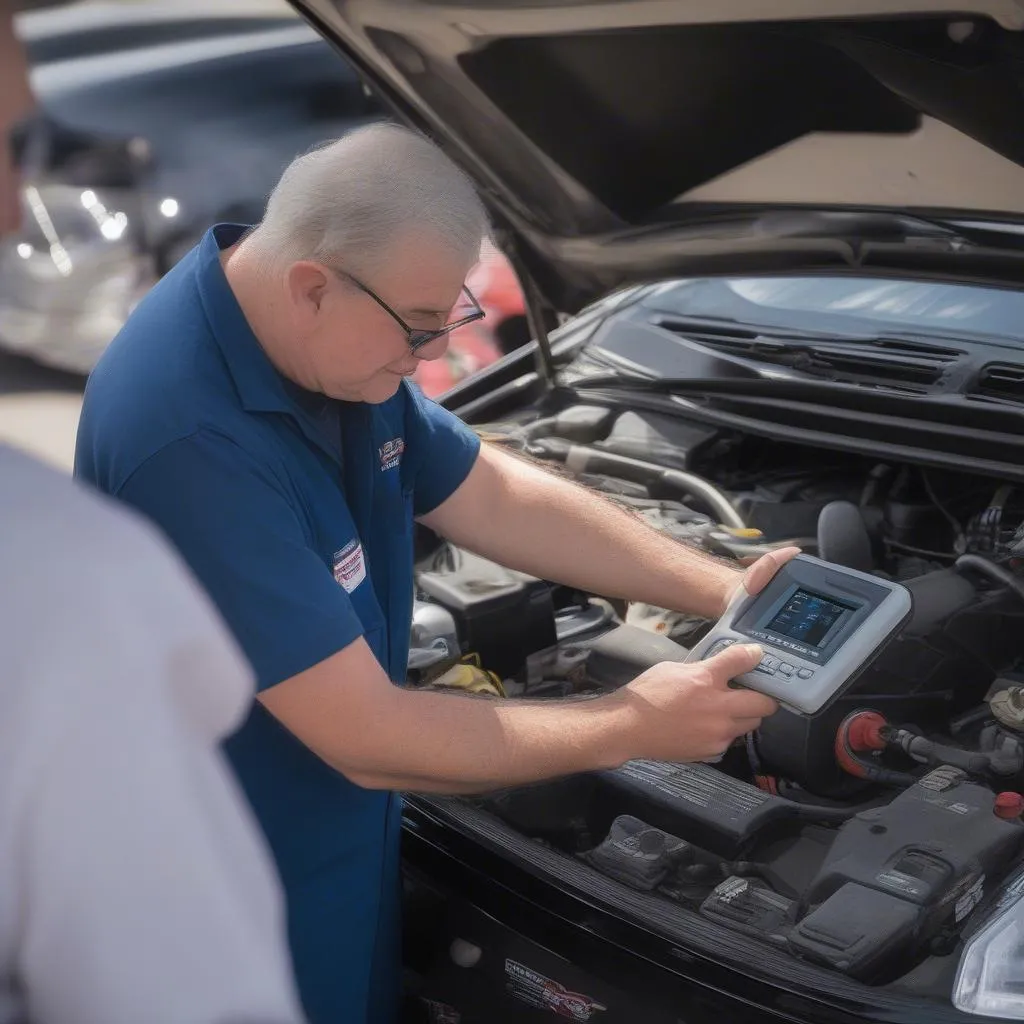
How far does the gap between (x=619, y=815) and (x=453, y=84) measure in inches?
50.6

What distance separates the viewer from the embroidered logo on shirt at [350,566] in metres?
1.70

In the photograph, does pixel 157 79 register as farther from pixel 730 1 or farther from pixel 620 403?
pixel 730 1

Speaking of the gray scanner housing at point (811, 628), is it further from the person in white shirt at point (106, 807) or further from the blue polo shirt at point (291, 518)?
the person in white shirt at point (106, 807)

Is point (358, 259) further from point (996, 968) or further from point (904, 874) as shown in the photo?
point (996, 968)

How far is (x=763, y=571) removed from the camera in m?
1.90

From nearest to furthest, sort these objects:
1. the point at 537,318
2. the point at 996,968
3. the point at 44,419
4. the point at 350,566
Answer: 1. the point at 996,968
2. the point at 350,566
3. the point at 537,318
4. the point at 44,419

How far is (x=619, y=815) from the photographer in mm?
1905

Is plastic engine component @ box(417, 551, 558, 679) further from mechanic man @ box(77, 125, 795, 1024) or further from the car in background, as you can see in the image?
the car in background

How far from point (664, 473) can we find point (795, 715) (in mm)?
807

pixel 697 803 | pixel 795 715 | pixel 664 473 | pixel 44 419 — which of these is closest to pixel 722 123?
pixel 664 473

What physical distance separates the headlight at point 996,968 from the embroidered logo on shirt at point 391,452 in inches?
37.6

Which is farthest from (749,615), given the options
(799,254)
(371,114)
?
(371,114)

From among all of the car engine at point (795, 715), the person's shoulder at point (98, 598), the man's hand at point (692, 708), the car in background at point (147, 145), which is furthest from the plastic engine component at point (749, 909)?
the car in background at point (147, 145)

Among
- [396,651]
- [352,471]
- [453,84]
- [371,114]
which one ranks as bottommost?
[371,114]
